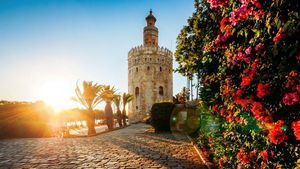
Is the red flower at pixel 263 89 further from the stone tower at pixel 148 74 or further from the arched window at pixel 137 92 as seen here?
the arched window at pixel 137 92

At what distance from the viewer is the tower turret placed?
42.4m

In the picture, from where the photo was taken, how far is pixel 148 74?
1612 inches

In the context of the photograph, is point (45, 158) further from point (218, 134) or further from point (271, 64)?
point (271, 64)

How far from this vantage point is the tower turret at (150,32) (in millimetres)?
42375

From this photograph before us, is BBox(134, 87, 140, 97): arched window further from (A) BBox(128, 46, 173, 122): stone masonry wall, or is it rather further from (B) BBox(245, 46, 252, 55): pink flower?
(B) BBox(245, 46, 252, 55): pink flower

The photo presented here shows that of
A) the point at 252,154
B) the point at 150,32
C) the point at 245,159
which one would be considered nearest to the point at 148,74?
the point at 150,32

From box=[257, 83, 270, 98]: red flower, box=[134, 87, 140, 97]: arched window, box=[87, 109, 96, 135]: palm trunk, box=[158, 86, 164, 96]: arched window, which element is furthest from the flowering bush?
box=[158, 86, 164, 96]: arched window

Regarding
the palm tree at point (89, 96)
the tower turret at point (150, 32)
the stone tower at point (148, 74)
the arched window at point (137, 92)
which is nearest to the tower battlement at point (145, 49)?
the stone tower at point (148, 74)

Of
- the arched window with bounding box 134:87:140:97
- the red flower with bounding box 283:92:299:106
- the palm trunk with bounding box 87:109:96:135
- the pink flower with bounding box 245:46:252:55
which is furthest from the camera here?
the arched window with bounding box 134:87:140:97

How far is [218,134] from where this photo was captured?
558 centimetres

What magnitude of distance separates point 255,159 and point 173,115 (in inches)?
518

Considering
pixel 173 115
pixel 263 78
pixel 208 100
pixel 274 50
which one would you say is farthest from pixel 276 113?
pixel 173 115

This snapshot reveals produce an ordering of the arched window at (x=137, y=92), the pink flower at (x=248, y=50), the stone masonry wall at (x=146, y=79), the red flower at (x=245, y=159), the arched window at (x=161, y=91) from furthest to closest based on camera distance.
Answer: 1. the arched window at (x=161, y=91)
2. the arched window at (x=137, y=92)
3. the stone masonry wall at (x=146, y=79)
4. the red flower at (x=245, y=159)
5. the pink flower at (x=248, y=50)

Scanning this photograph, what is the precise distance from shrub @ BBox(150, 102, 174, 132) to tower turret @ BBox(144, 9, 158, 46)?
28.1m
